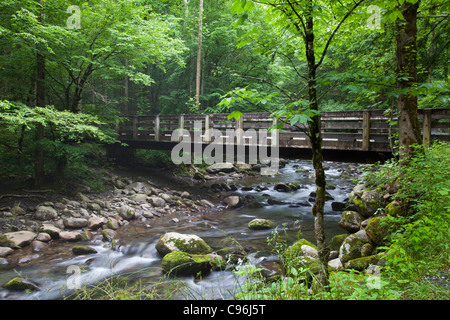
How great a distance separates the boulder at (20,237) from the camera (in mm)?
7184

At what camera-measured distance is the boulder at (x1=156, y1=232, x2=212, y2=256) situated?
22.7 feet

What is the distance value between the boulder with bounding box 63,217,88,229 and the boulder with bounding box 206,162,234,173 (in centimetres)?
1051

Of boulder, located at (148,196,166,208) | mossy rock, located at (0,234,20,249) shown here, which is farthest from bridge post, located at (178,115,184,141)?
mossy rock, located at (0,234,20,249)

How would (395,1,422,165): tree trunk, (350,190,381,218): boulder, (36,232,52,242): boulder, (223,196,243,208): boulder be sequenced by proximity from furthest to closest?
(223,196,243,208): boulder < (36,232,52,242): boulder < (350,190,381,218): boulder < (395,1,422,165): tree trunk

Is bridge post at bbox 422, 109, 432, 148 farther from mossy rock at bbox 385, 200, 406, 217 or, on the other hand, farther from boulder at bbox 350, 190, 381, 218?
mossy rock at bbox 385, 200, 406, 217

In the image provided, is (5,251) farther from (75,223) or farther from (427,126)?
(427,126)

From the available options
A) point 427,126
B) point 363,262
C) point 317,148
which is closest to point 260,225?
point 363,262

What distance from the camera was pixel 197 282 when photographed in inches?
230

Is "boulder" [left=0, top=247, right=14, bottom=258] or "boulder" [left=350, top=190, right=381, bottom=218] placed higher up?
"boulder" [left=350, top=190, right=381, bottom=218]

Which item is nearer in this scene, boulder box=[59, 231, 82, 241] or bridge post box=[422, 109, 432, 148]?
bridge post box=[422, 109, 432, 148]

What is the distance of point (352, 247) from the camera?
5684mm

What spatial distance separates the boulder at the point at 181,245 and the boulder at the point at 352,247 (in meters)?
3.21

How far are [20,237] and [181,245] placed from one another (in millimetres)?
4373
